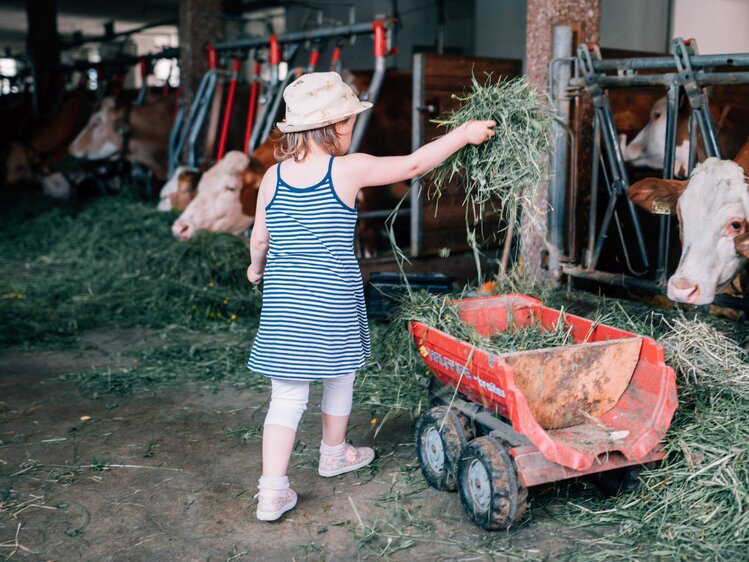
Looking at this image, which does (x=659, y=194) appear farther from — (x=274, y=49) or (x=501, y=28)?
(x=501, y=28)

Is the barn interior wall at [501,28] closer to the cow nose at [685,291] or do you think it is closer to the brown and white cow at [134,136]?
the brown and white cow at [134,136]

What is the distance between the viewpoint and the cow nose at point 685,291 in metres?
3.57

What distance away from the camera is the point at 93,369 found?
4801 millimetres

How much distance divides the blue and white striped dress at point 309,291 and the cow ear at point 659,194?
1.67 meters

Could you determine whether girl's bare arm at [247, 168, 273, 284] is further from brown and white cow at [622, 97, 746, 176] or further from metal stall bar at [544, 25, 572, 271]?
brown and white cow at [622, 97, 746, 176]

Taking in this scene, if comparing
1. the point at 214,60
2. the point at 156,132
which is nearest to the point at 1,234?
the point at 156,132

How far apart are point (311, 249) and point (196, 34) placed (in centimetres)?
632

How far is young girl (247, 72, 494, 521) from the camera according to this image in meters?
2.95

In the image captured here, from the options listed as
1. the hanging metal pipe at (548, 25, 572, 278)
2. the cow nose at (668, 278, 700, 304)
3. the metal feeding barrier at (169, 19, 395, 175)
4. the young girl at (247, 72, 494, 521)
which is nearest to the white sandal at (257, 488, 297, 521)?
the young girl at (247, 72, 494, 521)

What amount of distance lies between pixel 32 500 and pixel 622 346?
2279 millimetres

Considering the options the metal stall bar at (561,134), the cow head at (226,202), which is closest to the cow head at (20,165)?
the cow head at (226,202)

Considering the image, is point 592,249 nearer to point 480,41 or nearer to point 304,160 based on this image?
point 304,160

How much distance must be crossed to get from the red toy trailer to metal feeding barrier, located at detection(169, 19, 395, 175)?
3.85 m

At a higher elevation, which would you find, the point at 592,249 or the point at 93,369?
the point at 592,249
